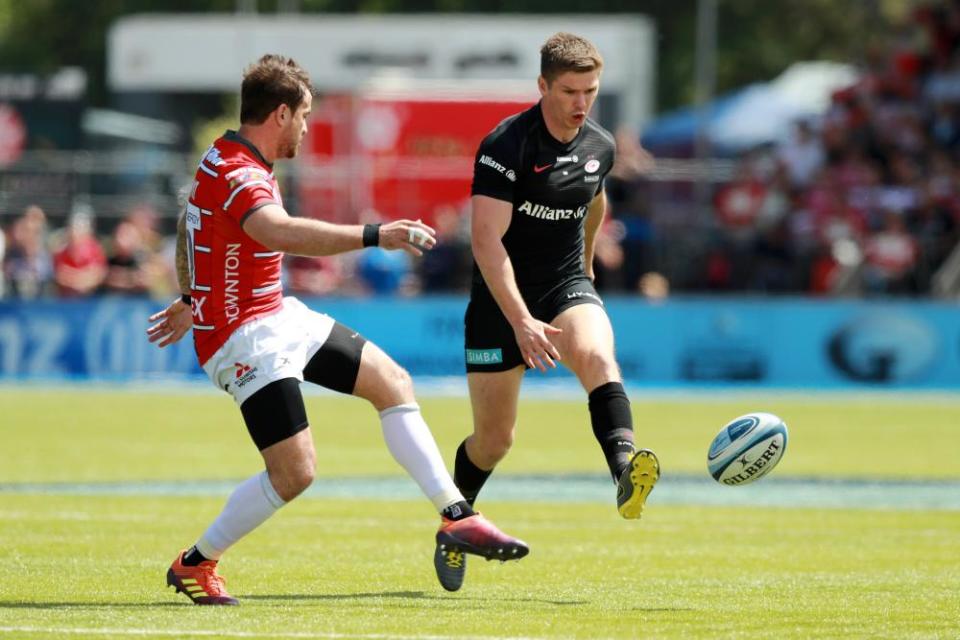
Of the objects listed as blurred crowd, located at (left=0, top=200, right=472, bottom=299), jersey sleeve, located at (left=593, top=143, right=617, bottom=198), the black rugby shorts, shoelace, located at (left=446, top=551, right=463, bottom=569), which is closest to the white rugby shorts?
shoelace, located at (left=446, top=551, right=463, bottom=569)

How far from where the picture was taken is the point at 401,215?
97.5 ft

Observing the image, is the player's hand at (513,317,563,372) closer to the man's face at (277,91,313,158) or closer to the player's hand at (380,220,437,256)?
the player's hand at (380,220,437,256)

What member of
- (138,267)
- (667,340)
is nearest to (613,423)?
(667,340)

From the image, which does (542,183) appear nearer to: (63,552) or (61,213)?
(63,552)

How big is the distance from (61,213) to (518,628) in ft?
79.4

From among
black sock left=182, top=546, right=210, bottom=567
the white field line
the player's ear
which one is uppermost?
the player's ear

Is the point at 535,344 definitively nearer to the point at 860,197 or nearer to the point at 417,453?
the point at 417,453

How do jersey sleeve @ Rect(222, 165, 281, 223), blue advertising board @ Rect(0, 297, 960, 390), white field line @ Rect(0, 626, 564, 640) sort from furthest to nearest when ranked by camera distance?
blue advertising board @ Rect(0, 297, 960, 390) < jersey sleeve @ Rect(222, 165, 281, 223) < white field line @ Rect(0, 626, 564, 640)

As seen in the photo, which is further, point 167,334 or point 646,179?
point 646,179

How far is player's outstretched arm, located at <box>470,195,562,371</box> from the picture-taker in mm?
8578

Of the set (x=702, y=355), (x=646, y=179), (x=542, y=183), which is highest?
(x=542, y=183)

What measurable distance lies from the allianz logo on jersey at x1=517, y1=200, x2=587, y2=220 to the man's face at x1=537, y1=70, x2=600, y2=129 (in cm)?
42

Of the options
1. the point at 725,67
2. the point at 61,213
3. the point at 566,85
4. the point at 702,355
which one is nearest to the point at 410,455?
the point at 566,85

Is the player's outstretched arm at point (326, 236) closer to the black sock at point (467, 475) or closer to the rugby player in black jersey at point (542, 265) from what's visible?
the rugby player in black jersey at point (542, 265)
